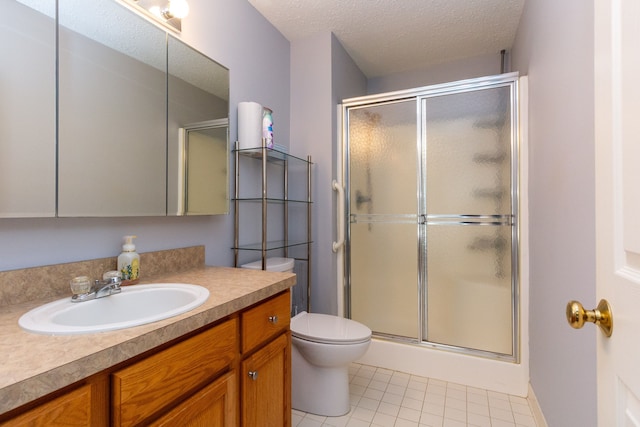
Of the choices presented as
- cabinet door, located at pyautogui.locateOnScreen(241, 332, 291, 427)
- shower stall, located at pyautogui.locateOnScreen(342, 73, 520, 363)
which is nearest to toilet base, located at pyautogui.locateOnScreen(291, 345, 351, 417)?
cabinet door, located at pyautogui.locateOnScreen(241, 332, 291, 427)

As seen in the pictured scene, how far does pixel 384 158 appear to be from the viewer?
2314 mm

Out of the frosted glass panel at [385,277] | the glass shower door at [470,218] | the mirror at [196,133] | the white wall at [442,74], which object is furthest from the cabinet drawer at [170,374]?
the white wall at [442,74]

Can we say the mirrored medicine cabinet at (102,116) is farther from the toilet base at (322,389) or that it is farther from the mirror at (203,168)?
the toilet base at (322,389)

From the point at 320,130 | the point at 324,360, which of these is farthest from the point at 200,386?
the point at 320,130

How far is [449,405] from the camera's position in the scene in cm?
177

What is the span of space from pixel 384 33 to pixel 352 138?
77cm

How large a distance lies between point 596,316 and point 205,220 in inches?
60.5

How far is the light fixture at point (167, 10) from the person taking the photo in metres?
1.31

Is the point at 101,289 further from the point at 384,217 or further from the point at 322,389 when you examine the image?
the point at 384,217

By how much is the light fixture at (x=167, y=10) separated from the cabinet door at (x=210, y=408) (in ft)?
4.78

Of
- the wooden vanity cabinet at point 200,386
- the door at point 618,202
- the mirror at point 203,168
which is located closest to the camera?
the door at point 618,202

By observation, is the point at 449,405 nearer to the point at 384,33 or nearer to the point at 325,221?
the point at 325,221

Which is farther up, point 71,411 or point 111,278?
point 111,278

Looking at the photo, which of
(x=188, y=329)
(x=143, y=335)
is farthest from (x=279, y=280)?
(x=143, y=335)
